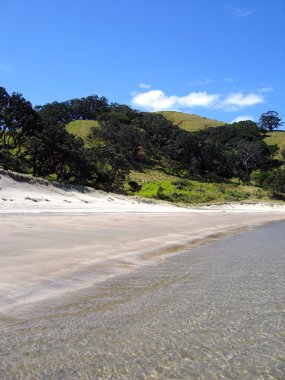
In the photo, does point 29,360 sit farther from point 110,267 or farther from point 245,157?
point 245,157

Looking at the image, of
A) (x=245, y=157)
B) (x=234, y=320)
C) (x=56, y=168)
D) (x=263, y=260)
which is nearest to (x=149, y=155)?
(x=245, y=157)

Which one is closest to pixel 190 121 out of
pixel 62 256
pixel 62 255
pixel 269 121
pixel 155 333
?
pixel 269 121

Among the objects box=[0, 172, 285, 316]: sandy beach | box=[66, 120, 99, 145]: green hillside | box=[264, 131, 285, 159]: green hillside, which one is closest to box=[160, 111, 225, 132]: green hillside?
box=[264, 131, 285, 159]: green hillside

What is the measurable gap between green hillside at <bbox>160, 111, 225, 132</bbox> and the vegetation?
173 centimetres

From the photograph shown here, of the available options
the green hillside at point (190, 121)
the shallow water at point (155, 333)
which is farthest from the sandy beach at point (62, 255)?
the green hillside at point (190, 121)

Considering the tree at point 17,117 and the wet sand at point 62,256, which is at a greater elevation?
the tree at point 17,117

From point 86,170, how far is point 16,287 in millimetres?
38335

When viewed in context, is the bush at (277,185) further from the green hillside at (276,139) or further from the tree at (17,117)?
the green hillside at (276,139)

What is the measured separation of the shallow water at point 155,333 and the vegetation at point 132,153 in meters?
35.8

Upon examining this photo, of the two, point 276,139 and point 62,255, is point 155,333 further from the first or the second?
point 276,139

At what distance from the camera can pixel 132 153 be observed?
74875 mm

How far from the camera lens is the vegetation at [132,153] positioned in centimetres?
4522

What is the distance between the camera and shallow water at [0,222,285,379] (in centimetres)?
401

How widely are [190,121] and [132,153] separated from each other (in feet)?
225
